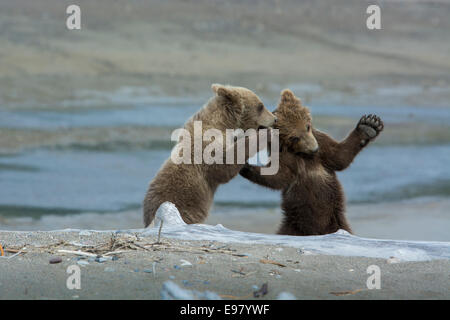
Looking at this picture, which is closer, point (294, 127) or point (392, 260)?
point (392, 260)

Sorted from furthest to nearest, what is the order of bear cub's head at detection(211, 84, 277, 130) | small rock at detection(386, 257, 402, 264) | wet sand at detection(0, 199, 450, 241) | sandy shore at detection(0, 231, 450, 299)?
1. wet sand at detection(0, 199, 450, 241)
2. bear cub's head at detection(211, 84, 277, 130)
3. small rock at detection(386, 257, 402, 264)
4. sandy shore at detection(0, 231, 450, 299)

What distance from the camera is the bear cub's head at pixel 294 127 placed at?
5.48 m

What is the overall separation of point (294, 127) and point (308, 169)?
0.36m

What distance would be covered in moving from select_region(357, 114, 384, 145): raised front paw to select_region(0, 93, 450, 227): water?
4115mm

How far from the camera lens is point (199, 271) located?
3943mm

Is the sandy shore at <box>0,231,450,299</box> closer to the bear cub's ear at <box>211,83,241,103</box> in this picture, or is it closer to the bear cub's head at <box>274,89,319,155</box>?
the bear cub's head at <box>274,89,319,155</box>

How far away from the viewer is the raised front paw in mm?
5625

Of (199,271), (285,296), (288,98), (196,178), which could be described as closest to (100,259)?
(199,271)

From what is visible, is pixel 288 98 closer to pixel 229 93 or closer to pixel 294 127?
pixel 294 127

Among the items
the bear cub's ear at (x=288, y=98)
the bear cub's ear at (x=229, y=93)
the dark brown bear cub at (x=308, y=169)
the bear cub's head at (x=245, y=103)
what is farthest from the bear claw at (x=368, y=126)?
the bear cub's ear at (x=229, y=93)

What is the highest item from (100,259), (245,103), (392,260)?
(245,103)

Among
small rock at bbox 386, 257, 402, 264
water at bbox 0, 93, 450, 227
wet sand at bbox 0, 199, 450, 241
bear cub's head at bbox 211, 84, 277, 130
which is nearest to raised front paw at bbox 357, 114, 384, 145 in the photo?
bear cub's head at bbox 211, 84, 277, 130

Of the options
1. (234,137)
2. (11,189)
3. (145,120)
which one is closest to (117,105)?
(145,120)

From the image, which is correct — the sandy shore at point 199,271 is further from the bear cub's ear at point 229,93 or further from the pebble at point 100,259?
the bear cub's ear at point 229,93
